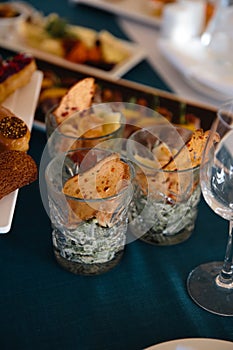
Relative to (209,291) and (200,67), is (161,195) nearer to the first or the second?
(209,291)

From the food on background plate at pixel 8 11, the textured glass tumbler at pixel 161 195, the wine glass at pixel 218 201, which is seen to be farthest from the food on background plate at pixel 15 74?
the food on background plate at pixel 8 11

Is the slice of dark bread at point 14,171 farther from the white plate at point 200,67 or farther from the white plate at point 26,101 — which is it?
the white plate at point 200,67

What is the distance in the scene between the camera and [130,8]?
2082mm

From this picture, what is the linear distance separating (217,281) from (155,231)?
0.14 metres

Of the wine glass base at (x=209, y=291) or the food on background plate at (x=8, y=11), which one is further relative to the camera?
the food on background plate at (x=8, y=11)

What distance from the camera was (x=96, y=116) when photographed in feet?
3.73

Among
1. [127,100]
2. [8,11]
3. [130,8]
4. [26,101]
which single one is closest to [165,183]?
[26,101]

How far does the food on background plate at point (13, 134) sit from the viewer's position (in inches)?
37.9

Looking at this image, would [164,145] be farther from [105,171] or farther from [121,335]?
[121,335]

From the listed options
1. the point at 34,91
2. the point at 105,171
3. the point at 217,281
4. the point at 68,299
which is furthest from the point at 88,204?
the point at 34,91

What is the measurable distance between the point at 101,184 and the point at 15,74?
0.43m

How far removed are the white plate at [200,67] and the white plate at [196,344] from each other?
88 cm

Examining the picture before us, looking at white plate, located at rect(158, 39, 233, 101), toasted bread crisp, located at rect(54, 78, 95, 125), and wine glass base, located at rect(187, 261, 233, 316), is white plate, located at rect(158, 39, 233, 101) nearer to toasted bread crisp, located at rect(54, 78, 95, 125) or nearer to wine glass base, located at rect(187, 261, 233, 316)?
toasted bread crisp, located at rect(54, 78, 95, 125)

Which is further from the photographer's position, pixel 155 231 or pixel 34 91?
pixel 34 91
